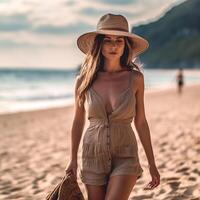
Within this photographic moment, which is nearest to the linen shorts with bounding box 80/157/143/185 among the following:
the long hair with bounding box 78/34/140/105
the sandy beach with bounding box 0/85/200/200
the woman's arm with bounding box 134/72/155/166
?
the woman's arm with bounding box 134/72/155/166

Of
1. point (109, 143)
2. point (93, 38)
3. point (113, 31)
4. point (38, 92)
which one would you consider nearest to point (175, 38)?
point (38, 92)

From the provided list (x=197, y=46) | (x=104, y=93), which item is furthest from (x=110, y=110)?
(x=197, y=46)

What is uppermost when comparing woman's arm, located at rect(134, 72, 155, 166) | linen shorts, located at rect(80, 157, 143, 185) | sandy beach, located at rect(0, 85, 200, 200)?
woman's arm, located at rect(134, 72, 155, 166)

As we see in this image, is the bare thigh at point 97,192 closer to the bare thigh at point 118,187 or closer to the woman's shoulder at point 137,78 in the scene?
the bare thigh at point 118,187

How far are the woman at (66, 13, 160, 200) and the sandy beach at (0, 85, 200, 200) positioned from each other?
6.82 ft

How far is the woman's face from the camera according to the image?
3.30m

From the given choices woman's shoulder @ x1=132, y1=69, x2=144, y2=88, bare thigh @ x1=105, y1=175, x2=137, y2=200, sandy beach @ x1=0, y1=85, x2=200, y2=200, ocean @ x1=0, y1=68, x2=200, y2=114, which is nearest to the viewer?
bare thigh @ x1=105, y1=175, x2=137, y2=200

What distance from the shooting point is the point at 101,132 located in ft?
10.5

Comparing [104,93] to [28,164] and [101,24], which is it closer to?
[101,24]

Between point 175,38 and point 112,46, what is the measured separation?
18042 cm

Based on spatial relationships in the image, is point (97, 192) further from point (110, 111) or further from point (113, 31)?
point (113, 31)

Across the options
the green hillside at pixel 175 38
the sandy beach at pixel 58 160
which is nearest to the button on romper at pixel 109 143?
the sandy beach at pixel 58 160

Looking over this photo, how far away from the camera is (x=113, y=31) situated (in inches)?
127

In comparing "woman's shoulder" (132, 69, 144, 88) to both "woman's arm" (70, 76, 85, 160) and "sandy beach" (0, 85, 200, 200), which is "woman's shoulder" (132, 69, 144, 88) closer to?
"woman's arm" (70, 76, 85, 160)
